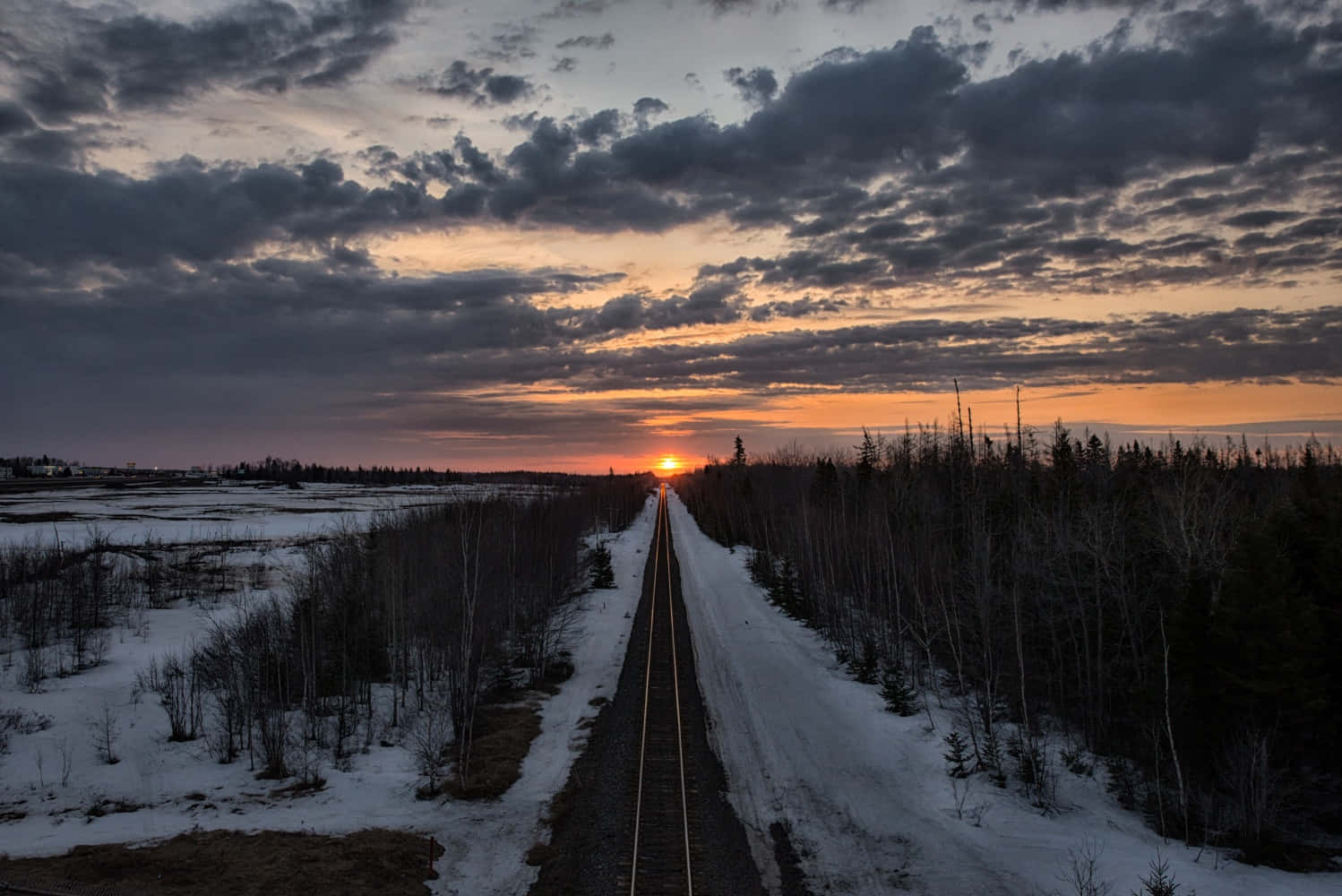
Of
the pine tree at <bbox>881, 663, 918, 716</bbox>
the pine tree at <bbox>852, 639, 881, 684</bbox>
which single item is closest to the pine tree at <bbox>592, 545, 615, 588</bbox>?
the pine tree at <bbox>852, 639, 881, 684</bbox>

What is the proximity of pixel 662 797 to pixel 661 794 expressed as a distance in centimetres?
20

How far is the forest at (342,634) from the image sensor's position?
2261cm

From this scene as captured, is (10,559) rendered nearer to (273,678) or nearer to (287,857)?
(273,678)

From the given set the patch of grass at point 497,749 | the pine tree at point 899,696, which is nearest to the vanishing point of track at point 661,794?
the patch of grass at point 497,749

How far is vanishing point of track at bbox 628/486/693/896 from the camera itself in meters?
13.4

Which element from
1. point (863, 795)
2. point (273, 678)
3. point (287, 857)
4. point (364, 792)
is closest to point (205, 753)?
point (273, 678)

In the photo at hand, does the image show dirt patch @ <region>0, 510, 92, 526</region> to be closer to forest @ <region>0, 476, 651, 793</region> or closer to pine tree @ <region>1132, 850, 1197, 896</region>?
forest @ <region>0, 476, 651, 793</region>

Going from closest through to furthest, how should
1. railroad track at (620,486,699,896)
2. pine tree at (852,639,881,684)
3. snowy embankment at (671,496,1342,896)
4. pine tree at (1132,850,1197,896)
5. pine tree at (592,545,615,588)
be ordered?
pine tree at (1132,850,1197,896) → railroad track at (620,486,699,896) → snowy embankment at (671,496,1342,896) → pine tree at (852,639,881,684) → pine tree at (592,545,615,588)

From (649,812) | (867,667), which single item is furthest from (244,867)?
(867,667)

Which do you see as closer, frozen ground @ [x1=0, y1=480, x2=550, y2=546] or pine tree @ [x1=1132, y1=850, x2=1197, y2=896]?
→ pine tree @ [x1=1132, y1=850, x2=1197, y2=896]

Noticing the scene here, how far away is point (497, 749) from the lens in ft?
68.6

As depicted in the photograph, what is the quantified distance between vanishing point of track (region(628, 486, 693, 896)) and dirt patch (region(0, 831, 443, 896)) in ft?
13.7

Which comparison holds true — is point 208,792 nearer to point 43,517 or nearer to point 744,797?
point 744,797

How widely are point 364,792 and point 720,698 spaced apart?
11649 mm
